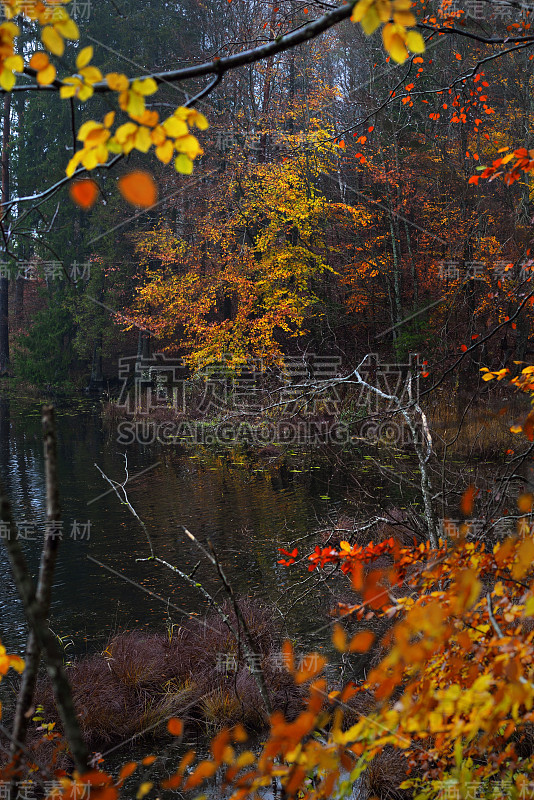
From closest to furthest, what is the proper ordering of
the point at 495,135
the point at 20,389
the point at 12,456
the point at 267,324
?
1. the point at 12,456
2. the point at 495,135
3. the point at 267,324
4. the point at 20,389

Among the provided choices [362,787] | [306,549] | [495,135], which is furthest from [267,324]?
[362,787]

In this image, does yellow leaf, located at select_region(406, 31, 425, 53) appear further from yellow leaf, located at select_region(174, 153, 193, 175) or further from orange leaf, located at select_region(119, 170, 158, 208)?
orange leaf, located at select_region(119, 170, 158, 208)

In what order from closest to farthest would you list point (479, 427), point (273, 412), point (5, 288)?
point (273, 412), point (479, 427), point (5, 288)

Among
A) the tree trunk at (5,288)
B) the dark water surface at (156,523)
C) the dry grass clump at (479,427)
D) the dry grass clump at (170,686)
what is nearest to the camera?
the dry grass clump at (170,686)

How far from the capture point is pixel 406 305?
1958 cm

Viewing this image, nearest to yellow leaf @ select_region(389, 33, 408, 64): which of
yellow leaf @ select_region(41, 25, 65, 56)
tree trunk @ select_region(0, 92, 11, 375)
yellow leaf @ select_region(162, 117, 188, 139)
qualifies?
yellow leaf @ select_region(162, 117, 188, 139)

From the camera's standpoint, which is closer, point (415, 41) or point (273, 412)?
point (415, 41)

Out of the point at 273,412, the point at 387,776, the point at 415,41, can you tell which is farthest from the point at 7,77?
the point at 273,412

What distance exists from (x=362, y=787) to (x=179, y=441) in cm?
1360

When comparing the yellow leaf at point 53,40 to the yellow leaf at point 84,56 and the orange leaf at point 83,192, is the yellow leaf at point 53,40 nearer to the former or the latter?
the yellow leaf at point 84,56

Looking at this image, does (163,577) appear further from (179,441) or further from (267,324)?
(267,324)

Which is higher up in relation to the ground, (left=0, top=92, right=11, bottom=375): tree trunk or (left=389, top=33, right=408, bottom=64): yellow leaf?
(left=0, top=92, right=11, bottom=375): tree trunk

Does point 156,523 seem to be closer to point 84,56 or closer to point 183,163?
point 183,163

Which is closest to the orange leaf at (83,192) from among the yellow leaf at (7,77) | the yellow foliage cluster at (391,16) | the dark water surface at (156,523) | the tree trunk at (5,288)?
the yellow leaf at (7,77)
